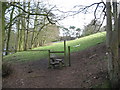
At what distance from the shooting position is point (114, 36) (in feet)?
9.62

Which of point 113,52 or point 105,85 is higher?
point 113,52

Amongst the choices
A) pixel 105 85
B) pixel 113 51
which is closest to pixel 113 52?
pixel 113 51

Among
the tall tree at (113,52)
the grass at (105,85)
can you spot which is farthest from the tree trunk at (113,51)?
the grass at (105,85)

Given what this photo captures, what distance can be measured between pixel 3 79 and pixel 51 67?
2547 mm

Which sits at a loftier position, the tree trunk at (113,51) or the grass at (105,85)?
the tree trunk at (113,51)

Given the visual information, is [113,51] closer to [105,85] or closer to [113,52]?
[113,52]

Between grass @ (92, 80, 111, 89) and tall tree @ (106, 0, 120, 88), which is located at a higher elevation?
tall tree @ (106, 0, 120, 88)

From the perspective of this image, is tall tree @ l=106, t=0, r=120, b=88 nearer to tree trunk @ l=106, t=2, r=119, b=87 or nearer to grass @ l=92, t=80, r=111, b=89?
tree trunk @ l=106, t=2, r=119, b=87

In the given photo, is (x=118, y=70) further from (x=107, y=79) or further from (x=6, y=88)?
(x=6, y=88)

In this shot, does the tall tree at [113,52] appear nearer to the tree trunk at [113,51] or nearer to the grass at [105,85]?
the tree trunk at [113,51]

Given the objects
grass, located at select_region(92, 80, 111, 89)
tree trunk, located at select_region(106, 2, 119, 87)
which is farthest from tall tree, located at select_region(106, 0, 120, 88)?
grass, located at select_region(92, 80, 111, 89)

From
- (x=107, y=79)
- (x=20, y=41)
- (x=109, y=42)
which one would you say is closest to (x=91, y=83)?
(x=107, y=79)

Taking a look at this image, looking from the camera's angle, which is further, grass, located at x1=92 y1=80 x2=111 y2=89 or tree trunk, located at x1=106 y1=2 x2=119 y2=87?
grass, located at x1=92 y1=80 x2=111 y2=89

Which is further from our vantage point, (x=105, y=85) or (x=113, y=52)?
(x=105, y=85)
